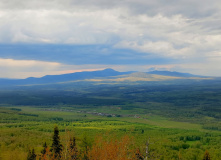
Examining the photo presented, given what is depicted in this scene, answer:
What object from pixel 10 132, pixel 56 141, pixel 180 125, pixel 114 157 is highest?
pixel 114 157

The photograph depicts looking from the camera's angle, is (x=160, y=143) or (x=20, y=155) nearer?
(x=20, y=155)

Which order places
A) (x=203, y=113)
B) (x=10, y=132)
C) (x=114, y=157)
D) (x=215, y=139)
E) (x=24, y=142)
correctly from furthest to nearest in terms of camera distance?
(x=203, y=113) → (x=215, y=139) → (x=10, y=132) → (x=24, y=142) → (x=114, y=157)

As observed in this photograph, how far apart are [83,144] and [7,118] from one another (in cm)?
8682

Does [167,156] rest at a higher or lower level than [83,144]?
lower

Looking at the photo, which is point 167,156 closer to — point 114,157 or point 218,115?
point 114,157

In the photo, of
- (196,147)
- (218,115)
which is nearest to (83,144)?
(196,147)

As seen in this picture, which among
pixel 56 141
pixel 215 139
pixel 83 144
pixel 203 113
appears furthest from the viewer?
pixel 203 113

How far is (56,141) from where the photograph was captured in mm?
33812

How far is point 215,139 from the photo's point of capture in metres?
76.6

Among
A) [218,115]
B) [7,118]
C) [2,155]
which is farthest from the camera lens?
[218,115]

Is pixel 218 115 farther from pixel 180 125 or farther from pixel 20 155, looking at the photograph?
pixel 20 155

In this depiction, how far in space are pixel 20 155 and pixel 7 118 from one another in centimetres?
8291

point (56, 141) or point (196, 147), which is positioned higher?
point (56, 141)

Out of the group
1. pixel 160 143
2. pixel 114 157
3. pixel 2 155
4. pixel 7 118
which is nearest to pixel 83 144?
pixel 2 155
